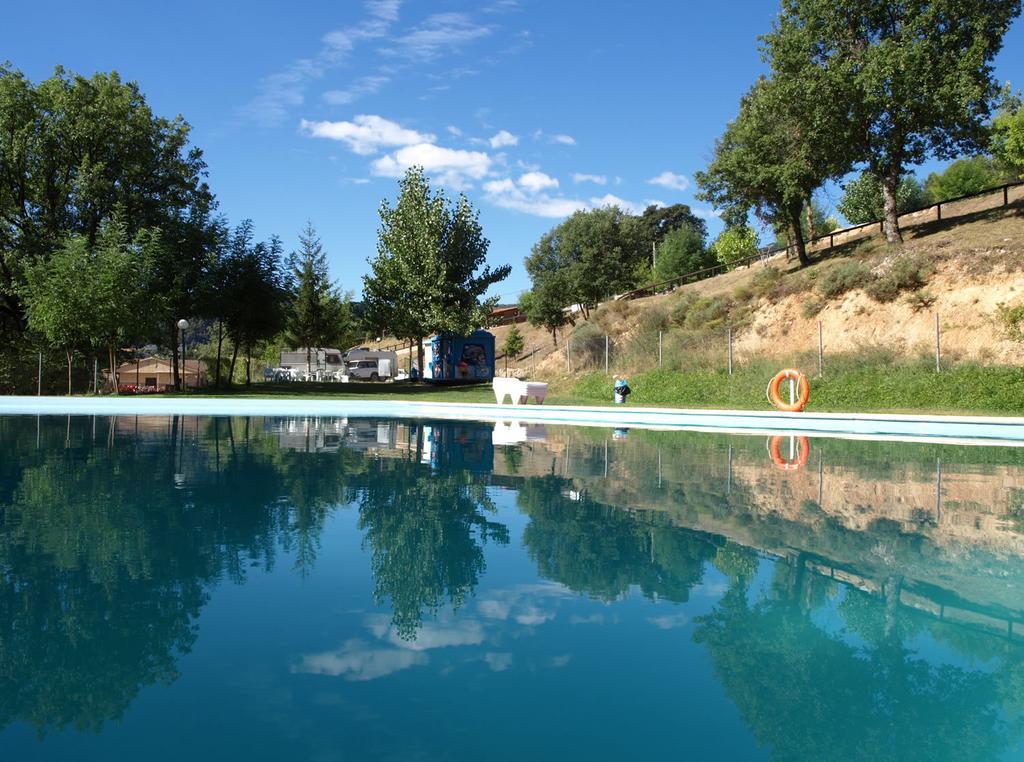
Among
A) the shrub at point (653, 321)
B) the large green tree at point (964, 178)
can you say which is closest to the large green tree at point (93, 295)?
the shrub at point (653, 321)

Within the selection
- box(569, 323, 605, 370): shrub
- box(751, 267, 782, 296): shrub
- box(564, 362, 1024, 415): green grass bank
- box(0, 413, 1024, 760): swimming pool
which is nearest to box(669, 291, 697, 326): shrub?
Result: box(751, 267, 782, 296): shrub

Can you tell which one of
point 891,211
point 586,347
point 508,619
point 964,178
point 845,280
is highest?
point 964,178

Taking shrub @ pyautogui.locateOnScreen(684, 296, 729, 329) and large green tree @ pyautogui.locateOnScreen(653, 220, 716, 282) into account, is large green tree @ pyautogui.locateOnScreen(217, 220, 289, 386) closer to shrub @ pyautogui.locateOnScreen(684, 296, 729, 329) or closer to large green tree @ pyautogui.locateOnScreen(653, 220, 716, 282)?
shrub @ pyautogui.locateOnScreen(684, 296, 729, 329)

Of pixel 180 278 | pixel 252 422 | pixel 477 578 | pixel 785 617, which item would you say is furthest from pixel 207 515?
pixel 180 278

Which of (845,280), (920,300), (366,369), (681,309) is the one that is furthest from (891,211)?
(366,369)

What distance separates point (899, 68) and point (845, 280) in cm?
847

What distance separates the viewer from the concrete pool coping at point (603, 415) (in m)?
13.8

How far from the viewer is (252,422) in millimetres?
16641

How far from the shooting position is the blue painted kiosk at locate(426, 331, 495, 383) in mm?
36312

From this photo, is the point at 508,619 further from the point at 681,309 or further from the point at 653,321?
the point at 681,309

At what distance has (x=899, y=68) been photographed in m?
28.1

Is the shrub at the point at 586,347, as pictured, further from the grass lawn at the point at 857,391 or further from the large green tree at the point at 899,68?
the large green tree at the point at 899,68

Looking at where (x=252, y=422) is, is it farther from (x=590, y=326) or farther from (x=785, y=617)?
(x=590, y=326)

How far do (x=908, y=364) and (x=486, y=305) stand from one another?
18.7 meters
